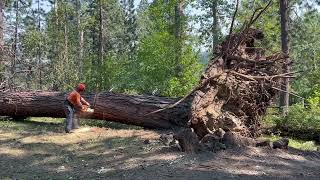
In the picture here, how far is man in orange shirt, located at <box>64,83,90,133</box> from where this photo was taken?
10.6 m

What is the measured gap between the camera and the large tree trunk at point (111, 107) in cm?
1096

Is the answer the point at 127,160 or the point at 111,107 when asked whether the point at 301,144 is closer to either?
the point at 111,107

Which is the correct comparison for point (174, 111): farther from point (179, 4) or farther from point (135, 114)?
point (179, 4)

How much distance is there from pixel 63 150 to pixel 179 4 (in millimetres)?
15102

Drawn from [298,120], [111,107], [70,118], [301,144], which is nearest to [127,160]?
[70,118]

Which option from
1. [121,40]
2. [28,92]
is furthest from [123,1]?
[28,92]

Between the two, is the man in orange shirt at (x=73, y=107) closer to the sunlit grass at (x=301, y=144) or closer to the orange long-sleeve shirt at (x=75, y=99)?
the orange long-sleeve shirt at (x=75, y=99)

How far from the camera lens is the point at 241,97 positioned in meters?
10.5

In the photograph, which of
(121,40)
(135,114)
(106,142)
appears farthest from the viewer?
(121,40)

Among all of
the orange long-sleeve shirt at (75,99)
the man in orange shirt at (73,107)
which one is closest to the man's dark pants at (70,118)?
the man in orange shirt at (73,107)

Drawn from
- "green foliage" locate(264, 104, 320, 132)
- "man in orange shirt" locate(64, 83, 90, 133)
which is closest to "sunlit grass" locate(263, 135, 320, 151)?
"green foliage" locate(264, 104, 320, 132)

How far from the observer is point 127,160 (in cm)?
763

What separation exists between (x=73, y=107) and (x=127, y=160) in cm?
376

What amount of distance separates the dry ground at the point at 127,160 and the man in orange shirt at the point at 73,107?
19.1 inches
